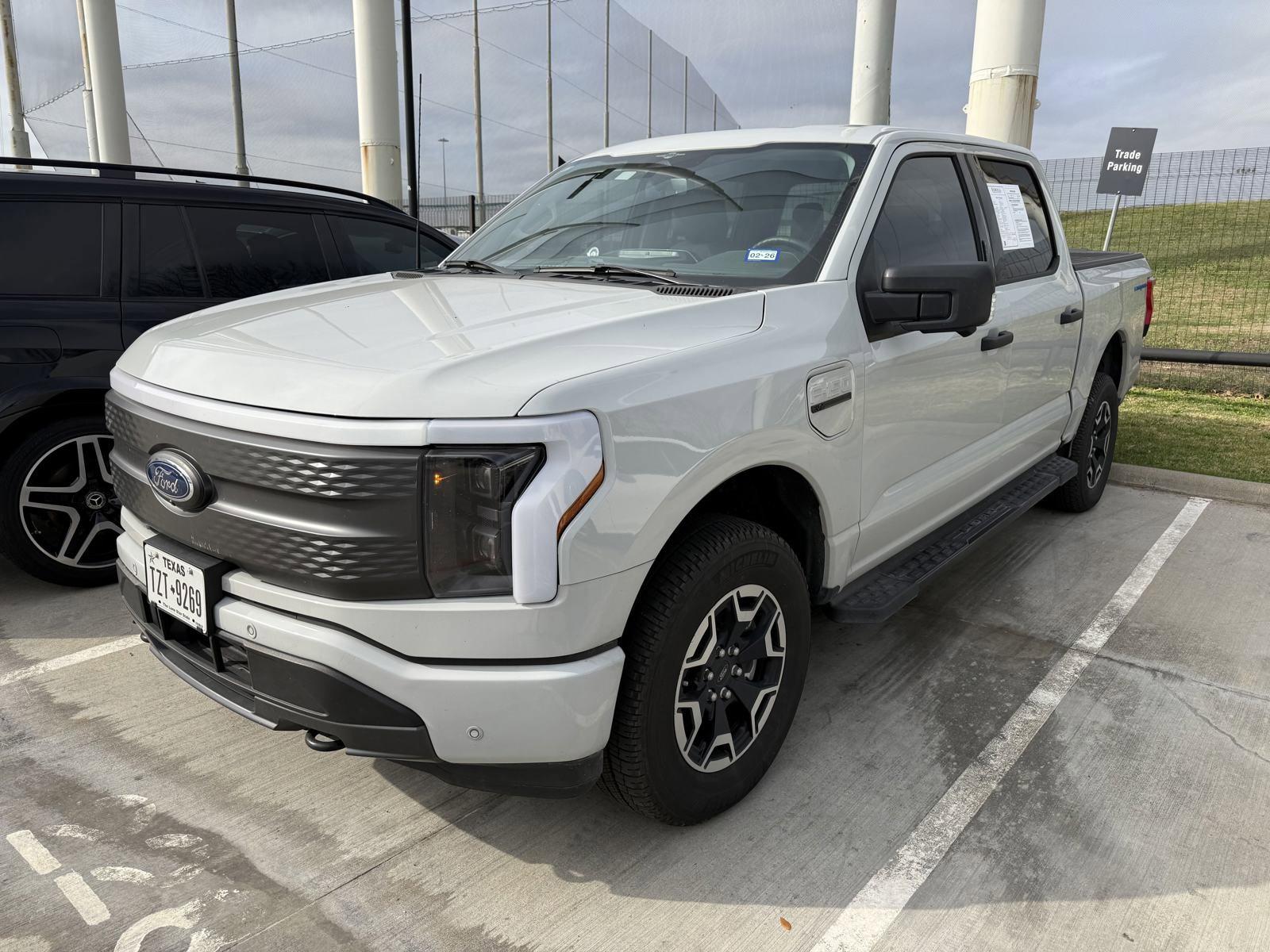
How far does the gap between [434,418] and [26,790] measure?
191 cm

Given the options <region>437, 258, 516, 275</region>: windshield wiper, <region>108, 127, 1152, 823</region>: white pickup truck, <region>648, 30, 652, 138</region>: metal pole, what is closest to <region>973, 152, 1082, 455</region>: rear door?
<region>108, 127, 1152, 823</region>: white pickup truck

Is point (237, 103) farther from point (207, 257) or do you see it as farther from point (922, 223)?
point (922, 223)

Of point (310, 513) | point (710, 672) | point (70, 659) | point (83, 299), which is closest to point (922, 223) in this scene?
point (710, 672)

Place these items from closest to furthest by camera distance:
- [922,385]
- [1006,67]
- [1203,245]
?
[922,385], [1006,67], [1203,245]

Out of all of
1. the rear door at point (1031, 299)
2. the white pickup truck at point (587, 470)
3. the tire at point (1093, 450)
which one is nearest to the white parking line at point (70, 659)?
the white pickup truck at point (587, 470)

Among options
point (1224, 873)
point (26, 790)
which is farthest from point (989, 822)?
point (26, 790)

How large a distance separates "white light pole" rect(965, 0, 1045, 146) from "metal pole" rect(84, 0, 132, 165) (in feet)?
52.9

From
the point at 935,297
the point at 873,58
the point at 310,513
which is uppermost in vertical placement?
the point at 873,58

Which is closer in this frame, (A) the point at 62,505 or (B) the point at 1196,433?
(A) the point at 62,505

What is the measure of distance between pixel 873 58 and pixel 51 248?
11.6m

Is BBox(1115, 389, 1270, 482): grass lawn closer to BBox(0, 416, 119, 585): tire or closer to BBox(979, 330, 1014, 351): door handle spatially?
BBox(979, 330, 1014, 351): door handle

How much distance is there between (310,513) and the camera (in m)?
2.03

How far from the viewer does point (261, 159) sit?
2203cm

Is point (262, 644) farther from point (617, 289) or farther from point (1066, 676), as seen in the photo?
point (1066, 676)
